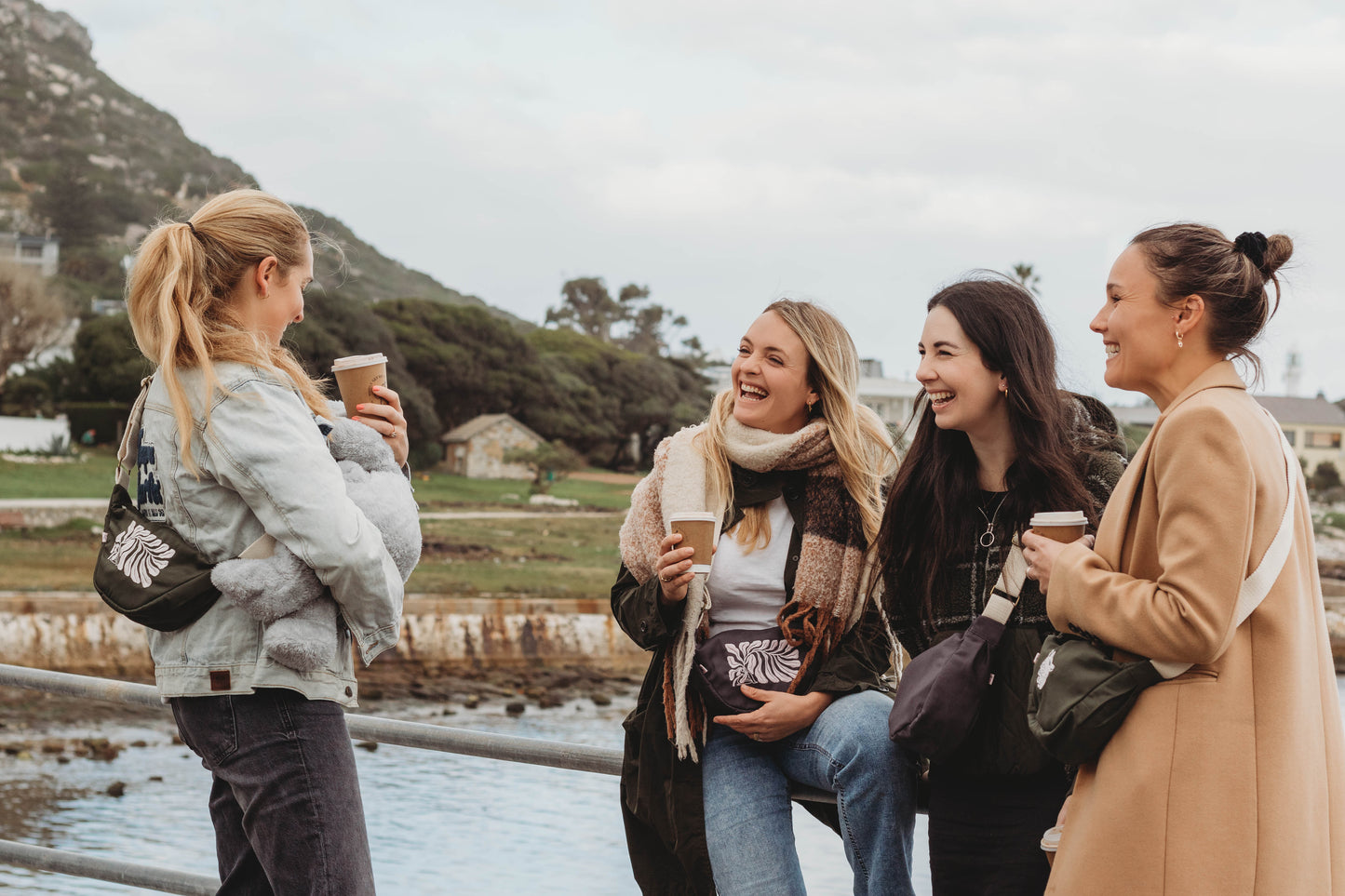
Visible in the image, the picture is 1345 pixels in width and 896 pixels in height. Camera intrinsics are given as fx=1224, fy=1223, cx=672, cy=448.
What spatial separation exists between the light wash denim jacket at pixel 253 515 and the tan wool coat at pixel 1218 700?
1.21 metres

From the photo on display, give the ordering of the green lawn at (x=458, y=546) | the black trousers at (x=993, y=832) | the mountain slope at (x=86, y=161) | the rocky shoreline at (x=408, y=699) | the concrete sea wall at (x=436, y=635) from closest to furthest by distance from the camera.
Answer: the black trousers at (x=993, y=832)
the rocky shoreline at (x=408, y=699)
the concrete sea wall at (x=436, y=635)
the green lawn at (x=458, y=546)
the mountain slope at (x=86, y=161)

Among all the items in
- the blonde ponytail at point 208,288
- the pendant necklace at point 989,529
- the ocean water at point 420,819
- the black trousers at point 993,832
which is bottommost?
the ocean water at point 420,819

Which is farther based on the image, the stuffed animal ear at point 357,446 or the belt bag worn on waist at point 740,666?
the belt bag worn on waist at point 740,666

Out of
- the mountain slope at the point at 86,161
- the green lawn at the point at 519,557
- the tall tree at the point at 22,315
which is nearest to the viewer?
the green lawn at the point at 519,557

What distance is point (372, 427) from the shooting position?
239 cm

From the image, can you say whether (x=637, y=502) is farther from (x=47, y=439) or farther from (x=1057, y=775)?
(x=47, y=439)

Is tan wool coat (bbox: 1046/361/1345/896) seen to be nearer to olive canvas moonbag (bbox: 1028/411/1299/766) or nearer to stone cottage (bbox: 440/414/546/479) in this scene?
olive canvas moonbag (bbox: 1028/411/1299/766)

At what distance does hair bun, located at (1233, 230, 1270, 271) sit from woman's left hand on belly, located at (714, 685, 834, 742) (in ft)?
3.82

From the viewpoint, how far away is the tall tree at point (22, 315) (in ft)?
167

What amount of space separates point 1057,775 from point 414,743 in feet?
4.46

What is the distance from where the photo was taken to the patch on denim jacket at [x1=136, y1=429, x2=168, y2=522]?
87.4 inches

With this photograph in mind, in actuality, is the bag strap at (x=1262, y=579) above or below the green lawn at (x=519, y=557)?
above

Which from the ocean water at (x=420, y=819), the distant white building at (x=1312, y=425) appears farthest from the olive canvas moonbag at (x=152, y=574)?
the distant white building at (x=1312, y=425)

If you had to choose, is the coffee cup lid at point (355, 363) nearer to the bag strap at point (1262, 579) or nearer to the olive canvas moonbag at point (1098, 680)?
the olive canvas moonbag at point (1098, 680)
